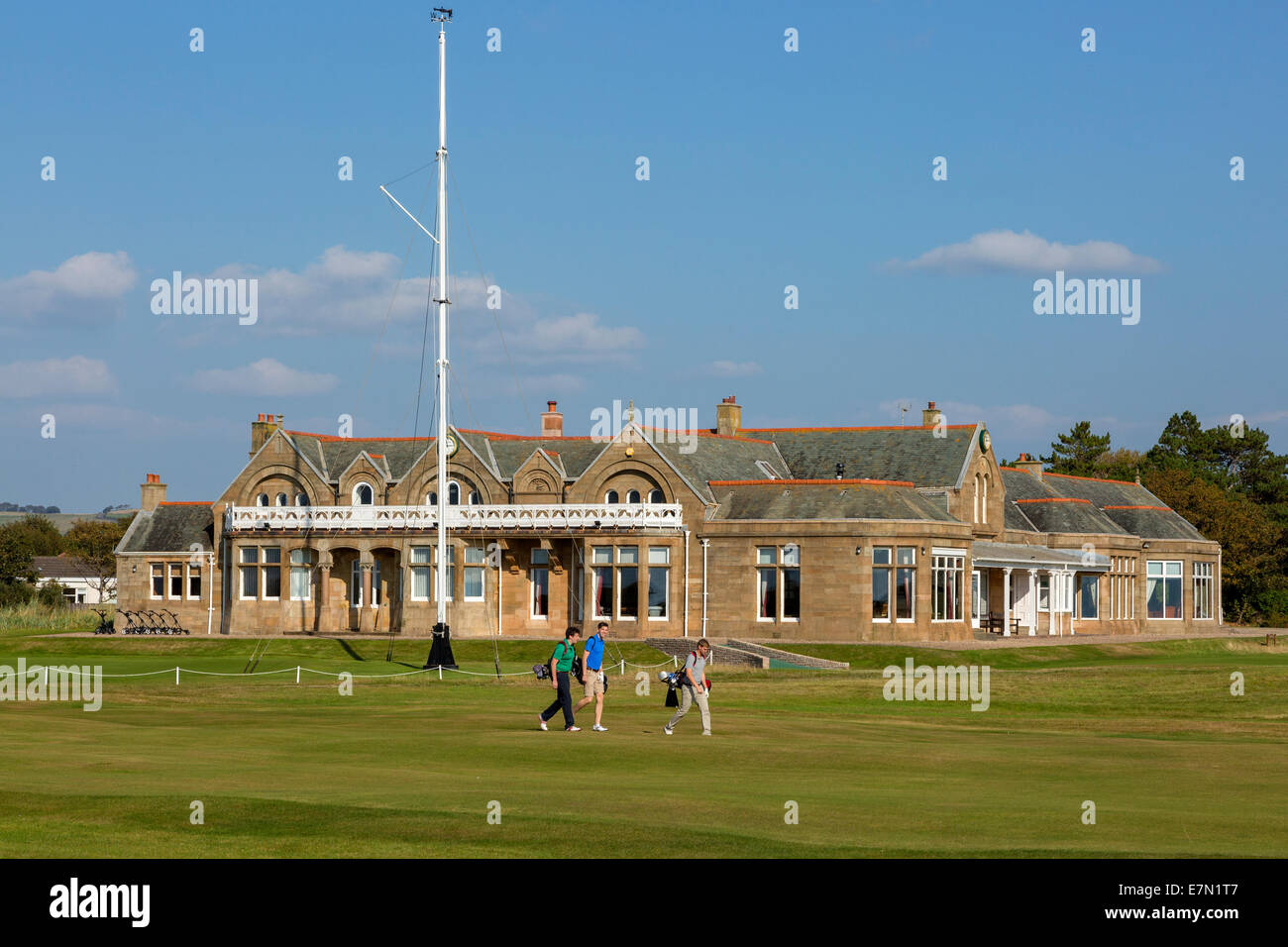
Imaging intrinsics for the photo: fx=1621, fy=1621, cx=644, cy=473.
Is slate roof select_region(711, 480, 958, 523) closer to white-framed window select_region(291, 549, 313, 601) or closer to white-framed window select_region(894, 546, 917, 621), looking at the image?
white-framed window select_region(894, 546, 917, 621)

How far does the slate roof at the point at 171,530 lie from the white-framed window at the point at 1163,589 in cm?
3956

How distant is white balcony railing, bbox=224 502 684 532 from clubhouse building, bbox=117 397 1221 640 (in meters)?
0.08

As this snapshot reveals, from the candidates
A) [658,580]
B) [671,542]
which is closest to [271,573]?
[658,580]

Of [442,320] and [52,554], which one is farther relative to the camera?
[52,554]

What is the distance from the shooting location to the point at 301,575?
207 feet

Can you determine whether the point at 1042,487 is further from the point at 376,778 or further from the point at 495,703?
the point at 376,778

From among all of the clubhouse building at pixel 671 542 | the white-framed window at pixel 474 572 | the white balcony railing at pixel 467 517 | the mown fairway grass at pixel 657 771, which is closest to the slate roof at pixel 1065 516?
the clubhouse building at pixel 671 542

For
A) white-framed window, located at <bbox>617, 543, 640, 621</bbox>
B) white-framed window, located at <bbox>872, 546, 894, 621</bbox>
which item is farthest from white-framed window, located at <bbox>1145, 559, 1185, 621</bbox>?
white-framed window, located at <bbox>617, 543, 640, 621</bbox>

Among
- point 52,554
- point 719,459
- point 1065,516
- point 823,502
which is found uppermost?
point 719,459

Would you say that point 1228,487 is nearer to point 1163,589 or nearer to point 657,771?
point 1163,589

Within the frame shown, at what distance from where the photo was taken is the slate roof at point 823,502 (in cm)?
5466

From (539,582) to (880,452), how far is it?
1461cm

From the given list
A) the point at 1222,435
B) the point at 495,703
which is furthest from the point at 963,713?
the point at 1222,435
